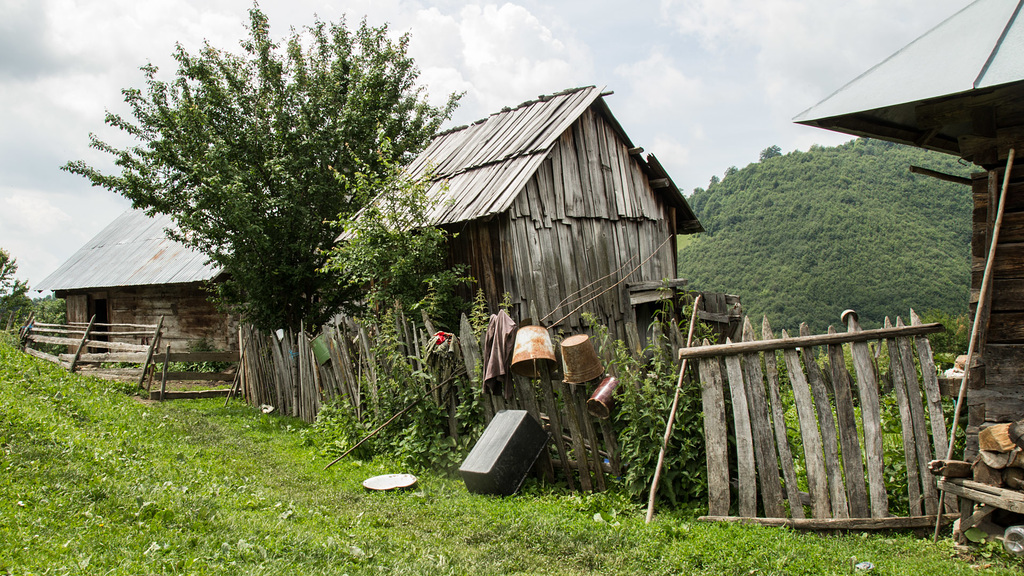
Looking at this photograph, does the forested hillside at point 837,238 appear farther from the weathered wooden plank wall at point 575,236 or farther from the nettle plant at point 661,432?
the nettle plant at point 661,432

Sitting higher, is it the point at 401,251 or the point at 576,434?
the point at 401,251

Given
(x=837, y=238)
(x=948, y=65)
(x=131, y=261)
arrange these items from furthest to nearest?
(x=837, y=238) → (x=131, y=261) → (x=948, y=65)

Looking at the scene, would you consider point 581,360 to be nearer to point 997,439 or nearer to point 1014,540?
point 997,439

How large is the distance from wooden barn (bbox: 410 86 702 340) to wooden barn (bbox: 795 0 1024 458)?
4.68 metres

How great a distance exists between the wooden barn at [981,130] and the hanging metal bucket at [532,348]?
2.67 metres

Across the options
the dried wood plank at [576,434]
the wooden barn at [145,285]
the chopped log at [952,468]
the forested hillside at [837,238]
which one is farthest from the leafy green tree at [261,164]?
the forested hillside at [837,238]

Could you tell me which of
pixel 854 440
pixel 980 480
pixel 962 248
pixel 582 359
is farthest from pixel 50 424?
pixel 962 248

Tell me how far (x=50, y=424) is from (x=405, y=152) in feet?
34.1

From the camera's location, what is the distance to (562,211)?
974 centimetres

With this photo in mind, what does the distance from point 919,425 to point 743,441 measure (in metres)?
1.27

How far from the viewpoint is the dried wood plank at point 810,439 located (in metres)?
4.49

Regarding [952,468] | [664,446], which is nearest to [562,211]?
[664,446]

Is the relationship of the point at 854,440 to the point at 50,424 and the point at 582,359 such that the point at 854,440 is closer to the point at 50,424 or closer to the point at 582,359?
the point at 582,359

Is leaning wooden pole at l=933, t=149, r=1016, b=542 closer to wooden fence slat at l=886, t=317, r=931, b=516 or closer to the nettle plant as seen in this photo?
wooden fence slat at l=886, t=317, r=931, b=516
